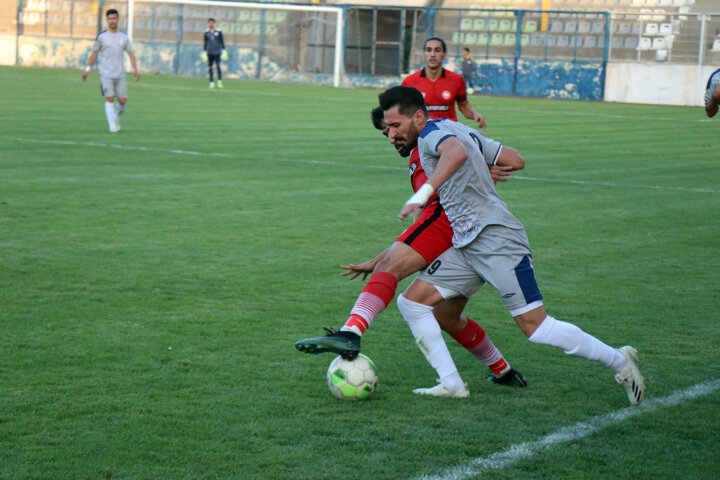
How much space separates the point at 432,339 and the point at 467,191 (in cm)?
75

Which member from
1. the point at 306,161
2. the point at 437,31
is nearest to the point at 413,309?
the point at 306,161

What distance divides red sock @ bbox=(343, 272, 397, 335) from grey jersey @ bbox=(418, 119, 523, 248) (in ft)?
1.25

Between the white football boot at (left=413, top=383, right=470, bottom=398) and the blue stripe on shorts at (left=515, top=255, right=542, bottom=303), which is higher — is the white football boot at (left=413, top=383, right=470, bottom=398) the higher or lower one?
the lower one

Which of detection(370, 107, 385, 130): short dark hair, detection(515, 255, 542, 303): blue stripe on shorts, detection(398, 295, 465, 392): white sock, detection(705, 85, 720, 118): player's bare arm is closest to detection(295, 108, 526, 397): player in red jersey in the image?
detection(398, 295, 465, 392): white sock

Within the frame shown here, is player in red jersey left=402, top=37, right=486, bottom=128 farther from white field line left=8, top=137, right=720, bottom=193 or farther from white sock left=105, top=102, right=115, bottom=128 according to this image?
white sock left=105, top=102, right=115, bottom=128

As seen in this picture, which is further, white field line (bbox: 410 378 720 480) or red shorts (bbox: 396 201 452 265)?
red shorts (bbox: 396 201 452 265)

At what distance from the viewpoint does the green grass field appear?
3902mm

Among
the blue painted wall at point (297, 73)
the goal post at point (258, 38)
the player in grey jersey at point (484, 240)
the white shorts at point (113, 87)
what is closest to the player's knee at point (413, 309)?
the player in grey jersey at point (484, 240)

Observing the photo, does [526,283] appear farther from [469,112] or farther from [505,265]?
[469,112]

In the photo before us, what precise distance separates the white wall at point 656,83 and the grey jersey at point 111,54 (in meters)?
23.5

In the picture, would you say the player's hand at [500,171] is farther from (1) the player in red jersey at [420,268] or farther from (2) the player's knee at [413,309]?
(2) the player's knee at [413,309]

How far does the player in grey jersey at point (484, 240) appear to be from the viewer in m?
4.36

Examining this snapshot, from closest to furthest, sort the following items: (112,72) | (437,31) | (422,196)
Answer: (422,196) → (112,72) → (437,31)

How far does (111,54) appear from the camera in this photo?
17.4 metres
